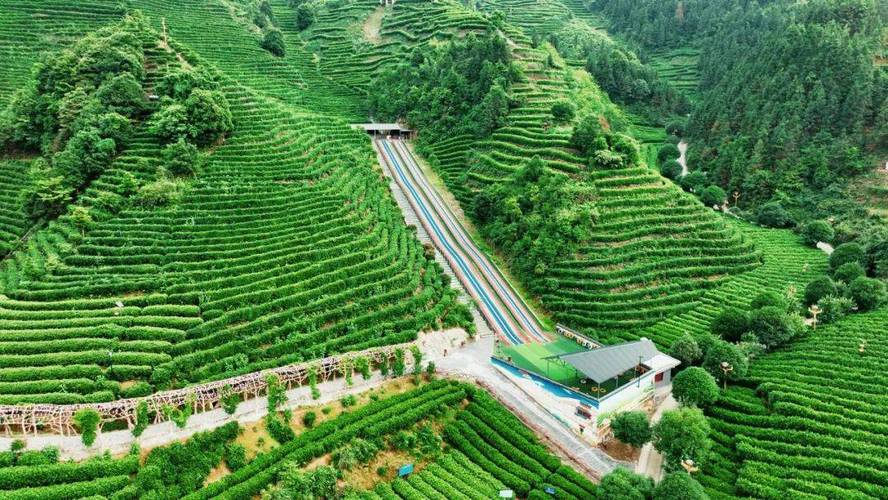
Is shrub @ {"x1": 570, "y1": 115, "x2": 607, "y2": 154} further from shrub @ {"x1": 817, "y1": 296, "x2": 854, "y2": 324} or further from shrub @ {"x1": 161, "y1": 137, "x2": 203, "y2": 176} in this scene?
shrub @ {"x1": 161, "y1": 137, "x2": 203, "y2": 176}

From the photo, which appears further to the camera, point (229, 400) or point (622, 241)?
point (622, 241)

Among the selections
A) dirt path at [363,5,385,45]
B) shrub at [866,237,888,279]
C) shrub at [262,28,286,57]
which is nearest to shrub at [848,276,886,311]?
shrub at [866,237,888,279]

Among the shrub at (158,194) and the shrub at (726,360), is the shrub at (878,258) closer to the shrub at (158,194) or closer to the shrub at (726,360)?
the shrub at (726,360)

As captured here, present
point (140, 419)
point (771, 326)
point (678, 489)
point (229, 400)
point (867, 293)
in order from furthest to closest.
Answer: point (867, 293) → point (771, 326) → point (229, 400) → point (140, 419) → point (678, 489)

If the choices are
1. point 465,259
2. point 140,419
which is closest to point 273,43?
point 465,259

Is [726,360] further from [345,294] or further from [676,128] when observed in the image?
[676,128]

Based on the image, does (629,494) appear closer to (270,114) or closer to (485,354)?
(485,354)

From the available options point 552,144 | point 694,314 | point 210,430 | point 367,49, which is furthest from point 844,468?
point 367,49
